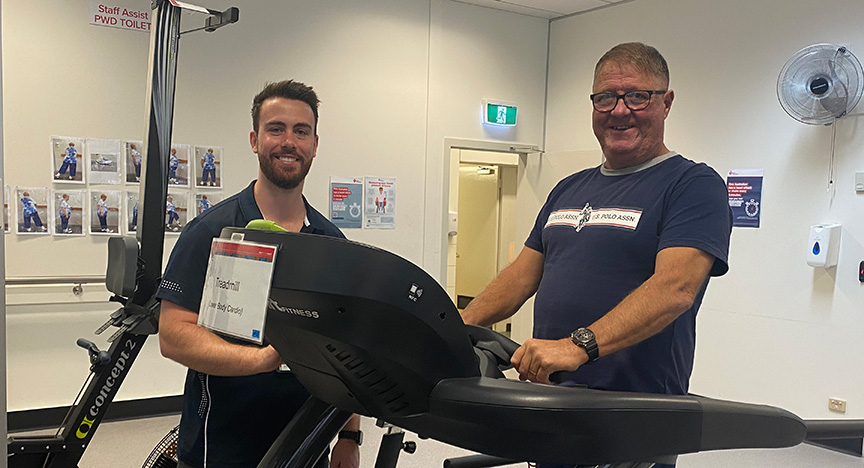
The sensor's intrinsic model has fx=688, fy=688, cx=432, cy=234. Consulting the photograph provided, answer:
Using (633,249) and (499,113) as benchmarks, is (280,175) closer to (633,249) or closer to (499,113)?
(633,249)

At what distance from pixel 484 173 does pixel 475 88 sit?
2006 millimetres

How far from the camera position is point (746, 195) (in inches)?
185

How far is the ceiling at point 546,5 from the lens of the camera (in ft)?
18.5

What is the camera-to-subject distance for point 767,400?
4.53 m

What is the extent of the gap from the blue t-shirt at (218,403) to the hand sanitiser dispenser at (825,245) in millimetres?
3678

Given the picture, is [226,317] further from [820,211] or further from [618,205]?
[820,211]

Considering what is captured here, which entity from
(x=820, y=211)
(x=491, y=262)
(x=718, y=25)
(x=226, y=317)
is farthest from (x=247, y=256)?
(x=491, y=262)

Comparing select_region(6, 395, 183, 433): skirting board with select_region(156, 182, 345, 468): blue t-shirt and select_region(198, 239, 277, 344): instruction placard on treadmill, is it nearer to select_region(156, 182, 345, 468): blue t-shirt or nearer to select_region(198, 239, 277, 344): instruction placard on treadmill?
select_region(156, 182, 345, 468): blue t-shirt

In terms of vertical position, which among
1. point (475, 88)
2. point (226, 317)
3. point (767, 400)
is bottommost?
point (767, 400)

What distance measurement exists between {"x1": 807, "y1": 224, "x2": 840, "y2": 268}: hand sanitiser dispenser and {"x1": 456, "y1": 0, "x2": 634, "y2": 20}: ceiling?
243cm

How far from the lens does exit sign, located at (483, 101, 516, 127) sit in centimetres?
582

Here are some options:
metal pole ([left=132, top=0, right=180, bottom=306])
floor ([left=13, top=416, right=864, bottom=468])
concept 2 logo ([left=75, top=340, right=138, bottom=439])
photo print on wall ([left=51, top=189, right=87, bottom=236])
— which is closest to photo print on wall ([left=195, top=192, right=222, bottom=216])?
photo print on wall ([left=51, top=189, right=87, bottom=236])

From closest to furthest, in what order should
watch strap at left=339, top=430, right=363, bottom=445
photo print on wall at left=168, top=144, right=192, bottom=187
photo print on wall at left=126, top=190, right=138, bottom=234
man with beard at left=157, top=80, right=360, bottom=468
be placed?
man with beard at left=157, top=80, right=360, bottom=468 → watch strap at left=339, top=430, right=363, bottom=445 → photo print on wall at left=126, top=190, right=138, bottom=234 → photo print on wall at left=168, top=144, right=192, bottom=187

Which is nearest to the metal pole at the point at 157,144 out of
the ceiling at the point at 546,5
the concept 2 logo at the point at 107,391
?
the concept 2 logo at the point at 107,391
